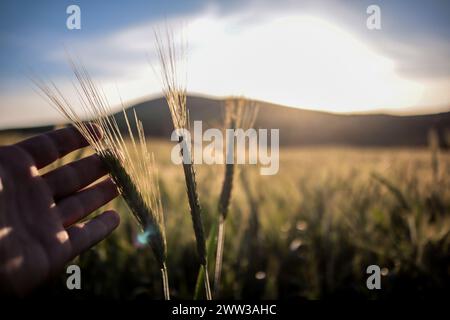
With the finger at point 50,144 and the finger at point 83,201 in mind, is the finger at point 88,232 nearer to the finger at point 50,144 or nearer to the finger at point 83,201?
the finger at point 83,201

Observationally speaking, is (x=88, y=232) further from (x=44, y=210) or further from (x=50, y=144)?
(x=50, y=144)

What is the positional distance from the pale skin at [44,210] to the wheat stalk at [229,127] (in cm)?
29

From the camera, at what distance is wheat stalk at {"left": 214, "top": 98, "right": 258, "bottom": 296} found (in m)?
0.91

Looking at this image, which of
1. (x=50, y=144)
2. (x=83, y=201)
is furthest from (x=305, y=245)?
(x=50, y=144)

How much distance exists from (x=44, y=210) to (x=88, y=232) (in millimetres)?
128

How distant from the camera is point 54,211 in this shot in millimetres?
979

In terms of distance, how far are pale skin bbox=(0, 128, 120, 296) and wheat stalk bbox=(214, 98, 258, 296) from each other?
29 cm

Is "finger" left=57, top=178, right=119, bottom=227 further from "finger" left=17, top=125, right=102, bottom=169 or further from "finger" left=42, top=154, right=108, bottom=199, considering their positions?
"finger" left=17, top=125, right=102, bottom=169

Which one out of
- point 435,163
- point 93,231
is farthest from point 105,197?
point 435,163

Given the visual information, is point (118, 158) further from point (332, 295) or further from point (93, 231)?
point (332, 295)

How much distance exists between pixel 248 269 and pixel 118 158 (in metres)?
0.84

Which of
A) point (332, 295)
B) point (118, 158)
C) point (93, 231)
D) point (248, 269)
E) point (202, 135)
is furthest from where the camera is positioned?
point (248, 269)

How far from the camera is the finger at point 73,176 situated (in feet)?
3.35

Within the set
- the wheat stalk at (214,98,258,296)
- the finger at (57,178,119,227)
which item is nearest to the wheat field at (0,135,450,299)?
the wheat stalk at (214,98,258,296)
